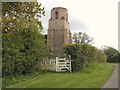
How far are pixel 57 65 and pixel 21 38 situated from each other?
169 inches

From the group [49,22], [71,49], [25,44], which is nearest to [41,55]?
[25,44]

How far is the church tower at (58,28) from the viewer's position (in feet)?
145

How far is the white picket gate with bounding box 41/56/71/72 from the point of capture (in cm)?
2234

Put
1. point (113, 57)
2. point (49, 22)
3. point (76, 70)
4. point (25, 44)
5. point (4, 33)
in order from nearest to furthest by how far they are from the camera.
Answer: point (4, 33) → point (25, 44) → point (76, 70) → point (49, 22) → point (113, 57)

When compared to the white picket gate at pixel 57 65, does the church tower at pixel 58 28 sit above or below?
above

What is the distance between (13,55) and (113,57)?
33.8 m

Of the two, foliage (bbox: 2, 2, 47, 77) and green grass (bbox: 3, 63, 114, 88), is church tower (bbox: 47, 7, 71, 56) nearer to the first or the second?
foliage (bbox: 2, 2, 47, 77)

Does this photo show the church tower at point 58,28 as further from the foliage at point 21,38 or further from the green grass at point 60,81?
the green grass at point 60,81

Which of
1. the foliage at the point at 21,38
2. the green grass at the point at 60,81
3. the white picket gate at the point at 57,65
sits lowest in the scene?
the green grass at the point at 60,81

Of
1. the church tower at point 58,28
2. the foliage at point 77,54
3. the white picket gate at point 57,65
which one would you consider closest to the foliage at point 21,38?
the white picket gate at point 57,65

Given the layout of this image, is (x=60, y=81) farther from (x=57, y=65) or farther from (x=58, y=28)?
(x=58, y=28)

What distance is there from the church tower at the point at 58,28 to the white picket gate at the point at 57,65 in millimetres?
21191

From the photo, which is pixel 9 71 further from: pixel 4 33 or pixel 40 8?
pixel 40 8

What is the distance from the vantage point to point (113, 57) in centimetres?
4900
